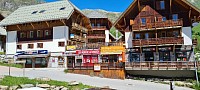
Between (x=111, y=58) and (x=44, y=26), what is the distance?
1451cm

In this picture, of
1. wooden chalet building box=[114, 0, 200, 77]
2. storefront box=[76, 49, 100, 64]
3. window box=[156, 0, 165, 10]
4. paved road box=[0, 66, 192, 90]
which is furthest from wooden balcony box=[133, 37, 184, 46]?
paved road box=[0, 66, 192, 90]

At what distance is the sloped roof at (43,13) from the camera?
143ft

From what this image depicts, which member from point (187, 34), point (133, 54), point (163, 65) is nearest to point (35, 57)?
point (133, 54)

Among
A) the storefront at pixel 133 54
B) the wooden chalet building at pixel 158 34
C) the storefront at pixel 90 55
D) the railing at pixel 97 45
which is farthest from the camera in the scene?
the storefront at pixel 90 55

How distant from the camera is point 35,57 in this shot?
4481cm

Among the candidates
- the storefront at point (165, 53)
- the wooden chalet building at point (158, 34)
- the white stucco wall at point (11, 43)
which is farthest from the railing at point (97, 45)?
the white stucco wall at point (11, 43)

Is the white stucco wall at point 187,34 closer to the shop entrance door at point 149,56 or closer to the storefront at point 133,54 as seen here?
the shop entrance door at point 149,56

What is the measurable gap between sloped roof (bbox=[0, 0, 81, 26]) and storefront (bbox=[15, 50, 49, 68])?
→ 5.82 m

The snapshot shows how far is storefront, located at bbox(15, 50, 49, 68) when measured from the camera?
1725 inches

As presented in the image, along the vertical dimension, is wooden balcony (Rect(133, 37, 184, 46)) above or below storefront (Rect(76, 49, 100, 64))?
above

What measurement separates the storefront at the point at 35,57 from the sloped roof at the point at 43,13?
19.1 ft

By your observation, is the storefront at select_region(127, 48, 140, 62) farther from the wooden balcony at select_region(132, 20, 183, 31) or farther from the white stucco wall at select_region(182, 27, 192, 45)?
the white stucco wall at select_region(182, 27, 192, 45)

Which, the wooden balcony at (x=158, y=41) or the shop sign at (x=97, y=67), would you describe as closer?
the shop sign at (x=97, y=67)

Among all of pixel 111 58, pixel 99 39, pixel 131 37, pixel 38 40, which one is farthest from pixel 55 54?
pixel 99 39
